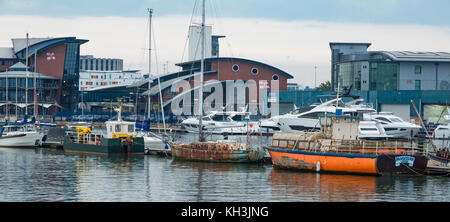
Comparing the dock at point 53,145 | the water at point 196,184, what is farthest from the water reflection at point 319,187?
the dock at point 53,145

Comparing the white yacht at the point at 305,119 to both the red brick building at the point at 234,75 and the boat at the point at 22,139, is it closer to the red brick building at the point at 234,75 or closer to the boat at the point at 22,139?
the boat at the point at 22,139

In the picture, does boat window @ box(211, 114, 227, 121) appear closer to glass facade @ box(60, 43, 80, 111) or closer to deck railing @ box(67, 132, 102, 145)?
deck railing @ box(67, 132, 102, 145)

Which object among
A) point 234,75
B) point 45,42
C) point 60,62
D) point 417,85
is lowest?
point 417,85

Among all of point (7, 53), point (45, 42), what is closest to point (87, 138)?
point (45, 42)

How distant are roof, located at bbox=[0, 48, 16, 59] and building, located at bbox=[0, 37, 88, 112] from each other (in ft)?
14.0

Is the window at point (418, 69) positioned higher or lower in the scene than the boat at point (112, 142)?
higher

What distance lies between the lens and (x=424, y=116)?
94.5 m

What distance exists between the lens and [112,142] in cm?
5841

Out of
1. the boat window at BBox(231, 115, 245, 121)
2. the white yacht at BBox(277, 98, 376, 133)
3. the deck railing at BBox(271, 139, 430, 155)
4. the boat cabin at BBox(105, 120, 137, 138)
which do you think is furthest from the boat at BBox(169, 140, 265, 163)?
the boat window at BBox(231, 115, 245, 121)

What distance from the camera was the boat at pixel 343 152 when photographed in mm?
41156

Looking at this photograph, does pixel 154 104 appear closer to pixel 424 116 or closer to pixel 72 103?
pixel 72 103

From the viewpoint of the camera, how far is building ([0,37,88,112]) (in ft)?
458

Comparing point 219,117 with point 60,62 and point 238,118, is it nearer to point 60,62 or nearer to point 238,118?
point 238,118

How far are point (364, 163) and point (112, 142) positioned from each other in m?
25.6
